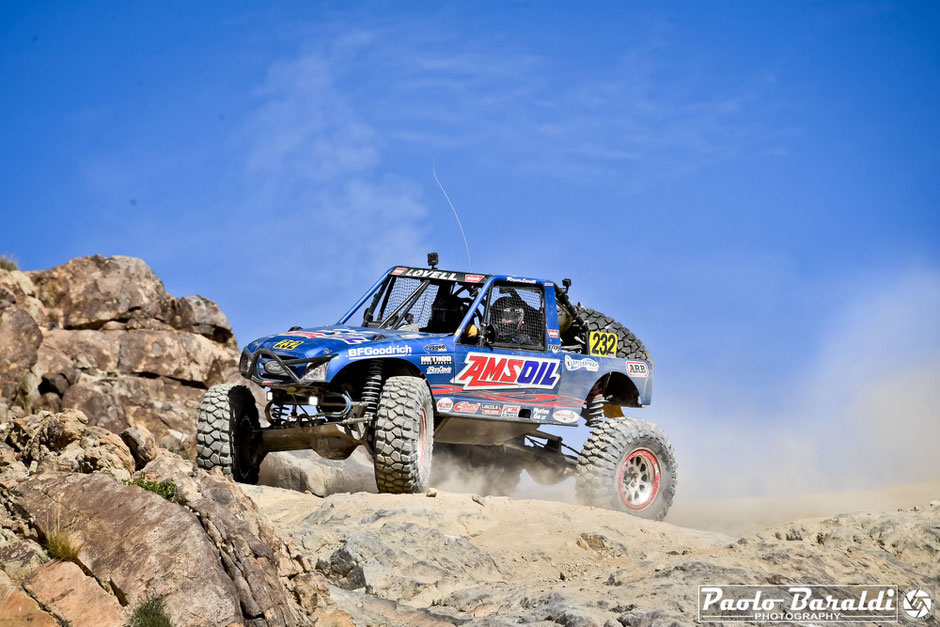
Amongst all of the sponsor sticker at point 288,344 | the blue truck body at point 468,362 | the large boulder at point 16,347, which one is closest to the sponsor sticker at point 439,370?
the blue truck body at point 468,362

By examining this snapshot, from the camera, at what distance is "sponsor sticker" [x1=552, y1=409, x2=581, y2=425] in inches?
470

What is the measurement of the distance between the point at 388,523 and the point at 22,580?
366 cm

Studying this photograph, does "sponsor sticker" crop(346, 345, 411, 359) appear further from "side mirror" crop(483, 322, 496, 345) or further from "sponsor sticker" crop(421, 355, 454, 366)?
"side mirror" crop(483, 322, 496, 345)

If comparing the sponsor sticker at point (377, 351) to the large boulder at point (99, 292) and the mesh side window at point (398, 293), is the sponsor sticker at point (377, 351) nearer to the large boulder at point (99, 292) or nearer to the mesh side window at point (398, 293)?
the mesh side window at point (398, 293)

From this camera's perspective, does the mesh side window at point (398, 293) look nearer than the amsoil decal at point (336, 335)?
No

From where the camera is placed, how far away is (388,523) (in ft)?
28.4

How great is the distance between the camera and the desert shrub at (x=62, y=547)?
18.1 feet

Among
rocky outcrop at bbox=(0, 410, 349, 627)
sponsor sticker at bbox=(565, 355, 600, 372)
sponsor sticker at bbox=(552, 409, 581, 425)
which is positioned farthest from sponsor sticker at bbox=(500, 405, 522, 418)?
rocky outcrop at bbox=(0, 410, 349, 627)

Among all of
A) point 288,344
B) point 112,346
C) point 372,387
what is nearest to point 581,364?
point 372,387

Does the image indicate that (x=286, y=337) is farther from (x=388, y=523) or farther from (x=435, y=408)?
(x=388, y=523)

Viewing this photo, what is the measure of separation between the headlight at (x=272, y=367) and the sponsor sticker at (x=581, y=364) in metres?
3.46

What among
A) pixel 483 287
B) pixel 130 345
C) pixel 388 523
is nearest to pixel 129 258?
pixel 130 345

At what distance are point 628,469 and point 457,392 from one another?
2598mm
